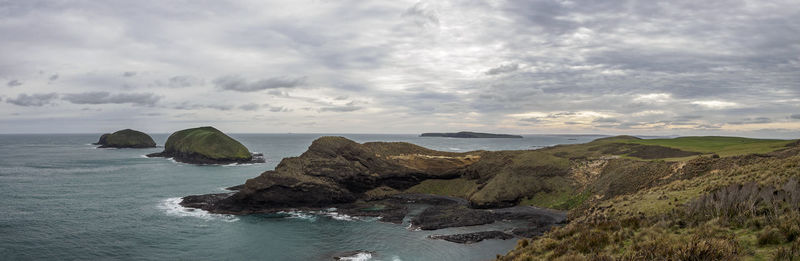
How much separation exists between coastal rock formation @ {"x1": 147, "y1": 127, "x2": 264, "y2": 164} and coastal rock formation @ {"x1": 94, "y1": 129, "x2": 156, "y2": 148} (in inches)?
2543

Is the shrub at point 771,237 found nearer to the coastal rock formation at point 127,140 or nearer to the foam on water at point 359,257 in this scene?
the foam on water at point 359,257

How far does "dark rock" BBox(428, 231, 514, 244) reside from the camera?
38344 millimetres

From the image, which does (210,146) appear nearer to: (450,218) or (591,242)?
(450,218)

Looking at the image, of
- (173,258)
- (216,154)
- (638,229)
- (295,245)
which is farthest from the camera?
(216,154)

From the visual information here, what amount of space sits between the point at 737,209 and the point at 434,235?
27032 millimetres

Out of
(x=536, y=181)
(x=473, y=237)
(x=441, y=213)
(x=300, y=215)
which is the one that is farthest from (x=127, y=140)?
(x=473, y=237)

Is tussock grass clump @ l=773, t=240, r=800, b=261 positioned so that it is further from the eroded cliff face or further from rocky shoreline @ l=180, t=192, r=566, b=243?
the eroded cliff face

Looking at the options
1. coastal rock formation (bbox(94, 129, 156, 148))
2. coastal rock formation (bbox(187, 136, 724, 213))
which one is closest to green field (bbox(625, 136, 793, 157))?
coastal rock formation (bbox(187, 136, 724, 213))

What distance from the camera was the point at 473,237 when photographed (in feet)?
128

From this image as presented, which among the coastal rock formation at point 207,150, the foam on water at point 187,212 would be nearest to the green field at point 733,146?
the foam on water at point 187,212

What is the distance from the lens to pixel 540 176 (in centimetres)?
6094

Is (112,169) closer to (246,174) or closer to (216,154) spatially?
(216,154)

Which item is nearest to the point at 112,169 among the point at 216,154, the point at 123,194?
the point at 216,154

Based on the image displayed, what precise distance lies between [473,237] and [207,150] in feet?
352
